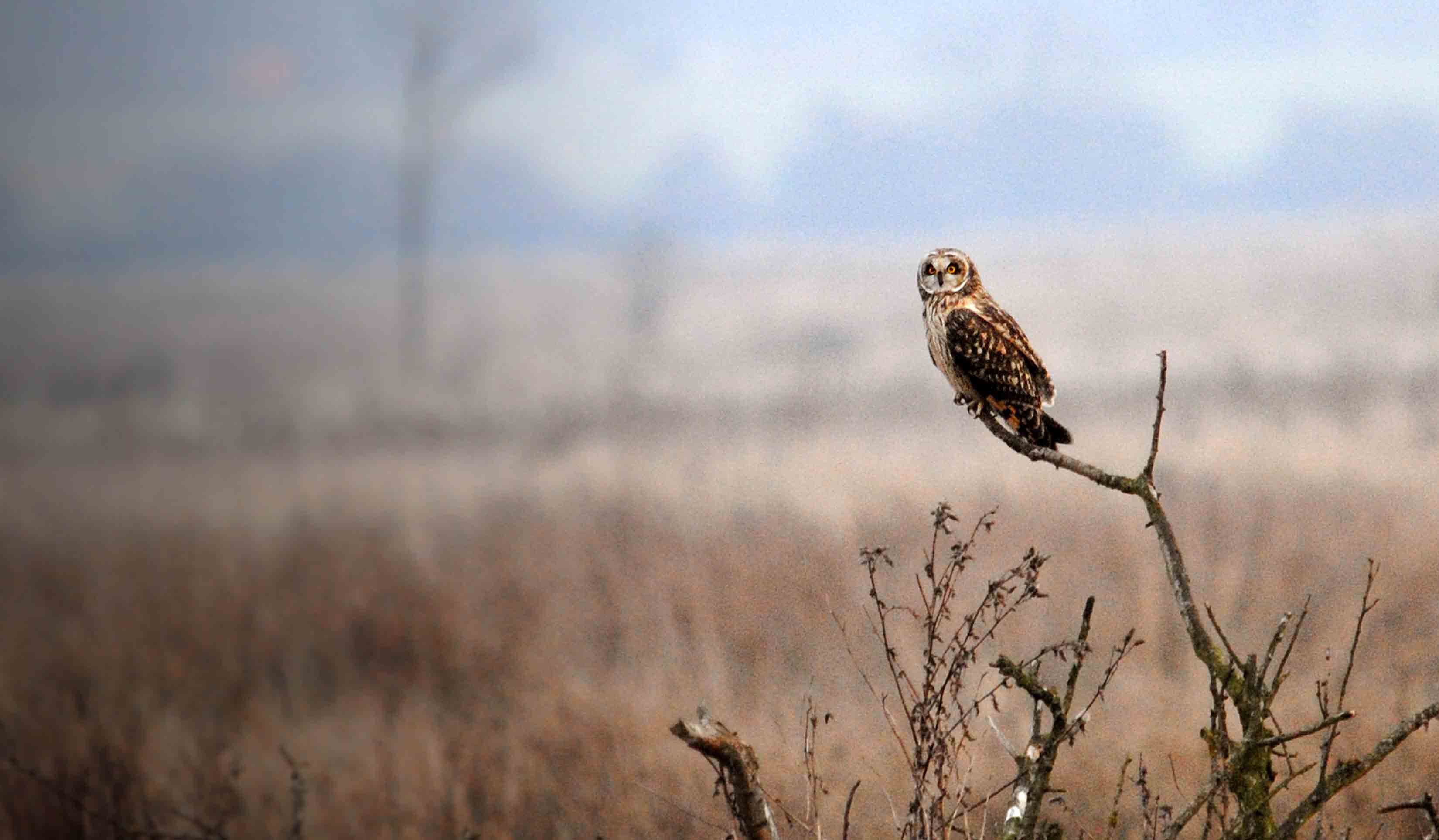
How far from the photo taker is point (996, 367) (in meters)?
3.27

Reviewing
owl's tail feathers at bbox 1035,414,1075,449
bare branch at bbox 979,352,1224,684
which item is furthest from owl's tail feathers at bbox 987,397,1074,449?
bare branch at bbox 979,352,1224,684

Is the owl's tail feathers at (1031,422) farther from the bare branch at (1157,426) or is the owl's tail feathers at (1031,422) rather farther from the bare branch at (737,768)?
the bare branch at (737,768)

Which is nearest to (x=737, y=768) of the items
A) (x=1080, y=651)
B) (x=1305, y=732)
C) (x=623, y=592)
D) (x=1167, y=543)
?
(x=1080, y=651)

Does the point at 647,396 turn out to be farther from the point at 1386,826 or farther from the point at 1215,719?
the point at 1215,719

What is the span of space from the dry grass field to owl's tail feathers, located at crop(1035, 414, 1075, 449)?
0.95 metres

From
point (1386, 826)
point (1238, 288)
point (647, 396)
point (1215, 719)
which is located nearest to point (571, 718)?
point (1386, 826)

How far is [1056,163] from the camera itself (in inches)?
1612

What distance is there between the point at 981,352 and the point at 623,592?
5.02 m

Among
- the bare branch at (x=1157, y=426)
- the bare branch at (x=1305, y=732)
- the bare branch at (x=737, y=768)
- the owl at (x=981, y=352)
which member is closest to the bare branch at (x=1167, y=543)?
the bare branch at (x=1157, y=426)

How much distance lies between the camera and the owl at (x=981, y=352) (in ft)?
10.6

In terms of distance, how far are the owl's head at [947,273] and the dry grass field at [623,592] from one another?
1178 mm

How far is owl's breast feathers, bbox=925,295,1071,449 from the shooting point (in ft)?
10.6

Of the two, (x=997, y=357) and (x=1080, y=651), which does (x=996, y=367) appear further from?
(x=1080, y=651)

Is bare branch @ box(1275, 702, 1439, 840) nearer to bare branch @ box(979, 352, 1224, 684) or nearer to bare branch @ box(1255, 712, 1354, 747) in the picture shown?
bare branch @ box(1255, 712, 1354, 747)
